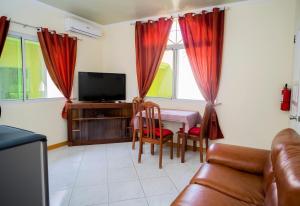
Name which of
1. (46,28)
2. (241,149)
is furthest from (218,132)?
(46,28)

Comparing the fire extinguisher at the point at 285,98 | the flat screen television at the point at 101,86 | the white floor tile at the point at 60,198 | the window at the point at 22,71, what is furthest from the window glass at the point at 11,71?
the fire extinguisher at the point at 285,98

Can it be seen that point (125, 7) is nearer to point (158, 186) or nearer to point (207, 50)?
point (207, 50)

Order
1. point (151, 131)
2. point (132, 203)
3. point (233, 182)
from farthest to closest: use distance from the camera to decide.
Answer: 1. point (151, 131)
2. point (132, 203)
3. point (233, 182)

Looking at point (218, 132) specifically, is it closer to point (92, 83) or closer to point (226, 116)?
point (226, 116)

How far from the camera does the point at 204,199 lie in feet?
4.32

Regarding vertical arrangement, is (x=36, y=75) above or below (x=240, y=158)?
above

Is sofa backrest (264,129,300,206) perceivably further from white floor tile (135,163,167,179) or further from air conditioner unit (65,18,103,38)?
air conditioner unit (65,18,103,38)

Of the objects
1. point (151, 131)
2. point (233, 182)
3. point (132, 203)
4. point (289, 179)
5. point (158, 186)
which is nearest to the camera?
point (289, 179)

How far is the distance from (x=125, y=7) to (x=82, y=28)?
1.01 meters

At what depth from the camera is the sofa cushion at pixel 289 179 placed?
31.4 inches

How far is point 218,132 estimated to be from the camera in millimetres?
3402

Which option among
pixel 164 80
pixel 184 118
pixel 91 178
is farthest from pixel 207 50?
pixel 91 178

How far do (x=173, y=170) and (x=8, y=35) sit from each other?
10.5 ft

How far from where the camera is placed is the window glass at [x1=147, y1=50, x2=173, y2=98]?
3924 millimetres
